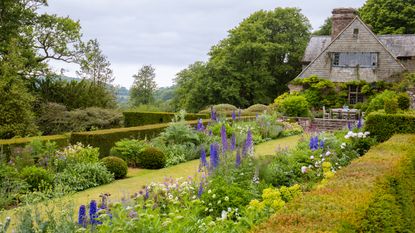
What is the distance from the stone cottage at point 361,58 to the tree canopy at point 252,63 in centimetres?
689

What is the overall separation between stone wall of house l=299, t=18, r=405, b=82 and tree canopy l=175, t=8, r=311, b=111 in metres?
6.89

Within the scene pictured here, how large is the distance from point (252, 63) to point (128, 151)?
2935 cm

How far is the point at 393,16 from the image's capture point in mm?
40938

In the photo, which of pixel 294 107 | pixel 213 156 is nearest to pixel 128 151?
pixel 213 156

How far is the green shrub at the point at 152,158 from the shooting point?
1216 cm

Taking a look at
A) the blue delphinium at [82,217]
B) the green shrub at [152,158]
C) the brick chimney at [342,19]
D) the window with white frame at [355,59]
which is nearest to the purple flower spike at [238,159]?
the blue delphinium at [82,217]

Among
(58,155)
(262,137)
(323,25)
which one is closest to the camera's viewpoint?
(58,155)

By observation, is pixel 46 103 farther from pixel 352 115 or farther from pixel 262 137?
pixel 352 115

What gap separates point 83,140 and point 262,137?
781 cm

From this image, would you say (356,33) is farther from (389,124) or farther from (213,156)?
(213,156)

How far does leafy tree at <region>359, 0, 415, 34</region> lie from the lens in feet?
133

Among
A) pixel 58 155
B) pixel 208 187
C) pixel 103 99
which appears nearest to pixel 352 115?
pixel 103 99

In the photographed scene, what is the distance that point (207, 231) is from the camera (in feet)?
14.3

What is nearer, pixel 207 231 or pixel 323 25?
pixel 207 231
